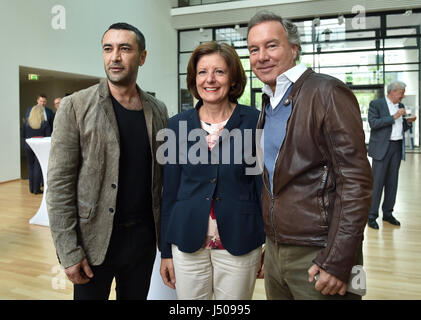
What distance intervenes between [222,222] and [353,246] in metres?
0.56

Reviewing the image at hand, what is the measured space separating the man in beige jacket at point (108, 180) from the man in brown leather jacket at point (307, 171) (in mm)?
594

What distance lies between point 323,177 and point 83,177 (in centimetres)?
102

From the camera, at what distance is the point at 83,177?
1.61 meters

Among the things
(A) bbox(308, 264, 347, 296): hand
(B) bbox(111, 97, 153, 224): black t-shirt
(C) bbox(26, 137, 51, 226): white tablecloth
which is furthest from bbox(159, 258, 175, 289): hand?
(C) bbox(26, 137, 51, 226): white tablecloth

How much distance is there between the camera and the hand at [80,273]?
1.55 meters

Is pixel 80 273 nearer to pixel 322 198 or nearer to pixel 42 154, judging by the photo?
pixel 322 198

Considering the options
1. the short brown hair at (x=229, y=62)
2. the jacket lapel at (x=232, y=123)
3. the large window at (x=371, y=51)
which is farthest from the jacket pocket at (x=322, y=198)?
the large window at (x=371, y=51)

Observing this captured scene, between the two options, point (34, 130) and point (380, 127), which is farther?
point (34, 130)

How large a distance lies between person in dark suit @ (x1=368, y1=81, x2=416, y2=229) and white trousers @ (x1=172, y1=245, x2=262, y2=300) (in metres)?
3.77

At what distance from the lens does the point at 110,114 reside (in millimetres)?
1635

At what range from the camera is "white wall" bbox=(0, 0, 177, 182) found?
28.9 ft

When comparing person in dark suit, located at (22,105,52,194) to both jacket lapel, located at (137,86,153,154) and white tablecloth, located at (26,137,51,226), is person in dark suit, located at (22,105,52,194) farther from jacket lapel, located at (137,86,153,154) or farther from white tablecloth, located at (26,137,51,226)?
jacket lapel, located at (137,86,153,154)

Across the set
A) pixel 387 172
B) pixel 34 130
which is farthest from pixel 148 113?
pixel 34 130
